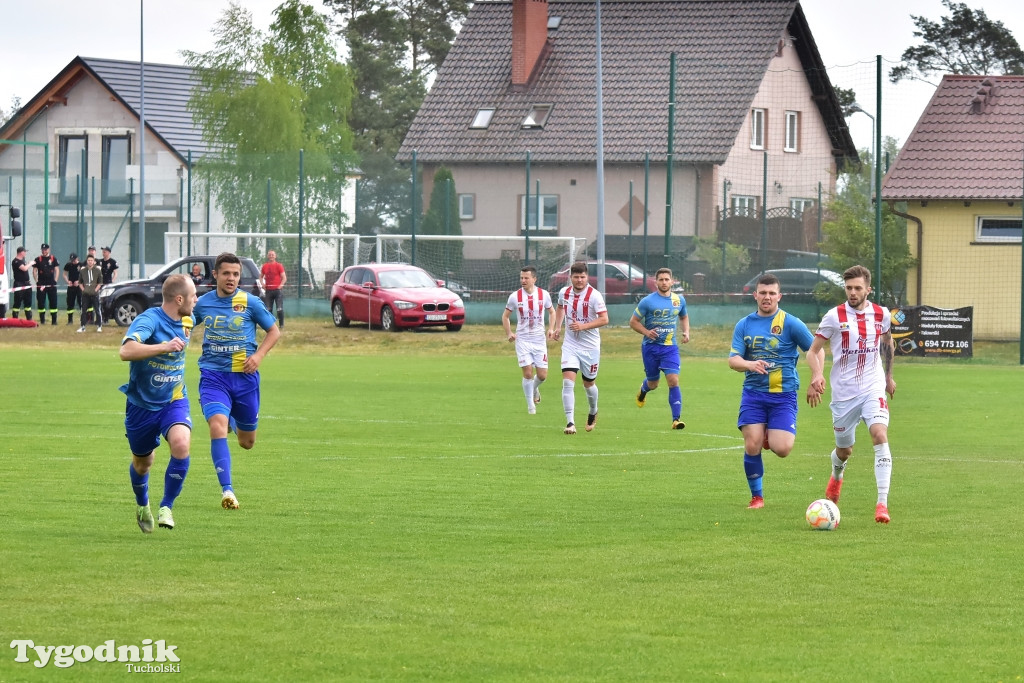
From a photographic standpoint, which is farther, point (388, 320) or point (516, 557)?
point (388, 320)

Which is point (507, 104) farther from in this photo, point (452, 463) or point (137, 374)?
point (137, 374)

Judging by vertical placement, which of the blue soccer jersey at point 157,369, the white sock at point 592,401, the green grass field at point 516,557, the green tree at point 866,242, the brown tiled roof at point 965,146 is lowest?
the green grass field at point 516,557

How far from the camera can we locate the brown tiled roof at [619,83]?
49.2 meters

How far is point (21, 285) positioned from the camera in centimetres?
3572

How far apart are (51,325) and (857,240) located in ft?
61.3

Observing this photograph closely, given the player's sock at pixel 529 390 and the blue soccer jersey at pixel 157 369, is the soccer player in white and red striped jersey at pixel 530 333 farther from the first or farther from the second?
the blue soccer jersey at pixel 157 369

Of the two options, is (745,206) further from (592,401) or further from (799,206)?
(592,401)

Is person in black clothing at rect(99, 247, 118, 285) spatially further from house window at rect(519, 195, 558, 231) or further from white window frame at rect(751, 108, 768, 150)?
white window frame at rect(751, 108, 768, 150)

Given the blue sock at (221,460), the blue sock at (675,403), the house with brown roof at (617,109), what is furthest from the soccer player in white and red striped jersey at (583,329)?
the house with brown roof at (617,109)

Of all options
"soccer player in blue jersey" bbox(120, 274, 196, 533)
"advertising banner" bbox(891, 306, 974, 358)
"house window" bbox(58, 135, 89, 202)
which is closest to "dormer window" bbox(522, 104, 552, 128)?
"house window" bbox(58, 135, 89, 202)

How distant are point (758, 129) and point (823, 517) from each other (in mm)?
41273

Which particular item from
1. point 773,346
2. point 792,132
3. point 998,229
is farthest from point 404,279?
point 773,346

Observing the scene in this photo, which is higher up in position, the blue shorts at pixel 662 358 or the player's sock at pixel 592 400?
the blue shorts at pixel 662 358

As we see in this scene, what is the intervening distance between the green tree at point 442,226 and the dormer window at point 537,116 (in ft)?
13.1
